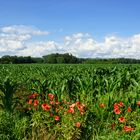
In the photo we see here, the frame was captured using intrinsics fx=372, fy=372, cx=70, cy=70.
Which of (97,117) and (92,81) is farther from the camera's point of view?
(92,81)

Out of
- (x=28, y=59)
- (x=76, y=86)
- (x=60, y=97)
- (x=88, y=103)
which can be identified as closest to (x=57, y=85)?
(x=76, y=86)

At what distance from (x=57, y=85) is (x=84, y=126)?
330cm

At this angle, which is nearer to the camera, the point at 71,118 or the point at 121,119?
the point at 71,118

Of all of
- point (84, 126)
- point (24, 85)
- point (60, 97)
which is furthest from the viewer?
point (24, 85)

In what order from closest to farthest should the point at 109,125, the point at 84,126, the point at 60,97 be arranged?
the point at 84,126 → the point at 109,125 → the point at 60,97

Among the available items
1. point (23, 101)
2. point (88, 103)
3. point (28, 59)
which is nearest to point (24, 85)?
point (23, 101)

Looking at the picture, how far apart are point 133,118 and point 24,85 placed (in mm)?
5095

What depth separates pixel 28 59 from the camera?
9675 cm

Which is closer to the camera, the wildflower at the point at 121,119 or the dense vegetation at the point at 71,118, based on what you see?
the dense vegetation at the point at 71,118

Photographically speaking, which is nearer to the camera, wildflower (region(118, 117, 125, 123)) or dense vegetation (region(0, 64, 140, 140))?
dense vegetation (region(0, 64, 140, 140))

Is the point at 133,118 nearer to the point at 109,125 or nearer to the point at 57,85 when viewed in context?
the point at 109,125

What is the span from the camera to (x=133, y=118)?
766 cm

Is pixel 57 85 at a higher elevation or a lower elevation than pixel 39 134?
higher

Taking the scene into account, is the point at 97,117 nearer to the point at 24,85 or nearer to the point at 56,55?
the point at 24,85
